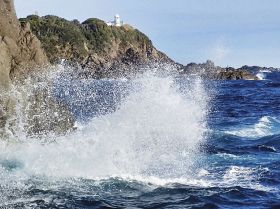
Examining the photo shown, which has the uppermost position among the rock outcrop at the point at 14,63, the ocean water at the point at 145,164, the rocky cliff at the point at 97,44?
the rocky cliff at the point at 97,44

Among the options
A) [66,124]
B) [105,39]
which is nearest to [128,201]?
[66,124]

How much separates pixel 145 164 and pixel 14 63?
7.95 m

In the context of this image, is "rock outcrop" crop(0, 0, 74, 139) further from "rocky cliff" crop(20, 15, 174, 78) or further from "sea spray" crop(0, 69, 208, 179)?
"rocky cliff" crop(20, 15, 174, 78)

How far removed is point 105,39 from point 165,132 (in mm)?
148466

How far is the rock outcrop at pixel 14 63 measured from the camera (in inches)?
826

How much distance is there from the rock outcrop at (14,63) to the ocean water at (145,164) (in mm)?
1507

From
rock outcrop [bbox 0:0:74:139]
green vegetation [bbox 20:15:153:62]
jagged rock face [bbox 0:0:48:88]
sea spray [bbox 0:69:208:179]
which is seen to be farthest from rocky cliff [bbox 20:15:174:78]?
sea spray [bbox 0:69:208:179]

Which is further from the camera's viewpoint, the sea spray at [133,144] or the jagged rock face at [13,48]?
the jagged rock face at [13,48]

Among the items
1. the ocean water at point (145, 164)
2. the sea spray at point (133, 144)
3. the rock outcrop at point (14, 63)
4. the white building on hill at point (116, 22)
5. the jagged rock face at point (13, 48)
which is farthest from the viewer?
the white building on hill at point (116, 22)

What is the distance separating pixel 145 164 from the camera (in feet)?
63.6

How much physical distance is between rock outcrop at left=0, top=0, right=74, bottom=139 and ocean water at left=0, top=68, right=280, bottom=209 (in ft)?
4.94

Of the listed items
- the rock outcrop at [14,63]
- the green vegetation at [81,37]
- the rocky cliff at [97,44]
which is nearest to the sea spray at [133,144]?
the rock outcrop at [14,63]

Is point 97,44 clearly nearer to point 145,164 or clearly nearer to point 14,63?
point 14,63

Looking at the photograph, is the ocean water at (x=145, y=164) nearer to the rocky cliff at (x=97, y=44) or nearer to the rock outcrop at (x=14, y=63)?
the rock outcrop at (x=14, y=63)
